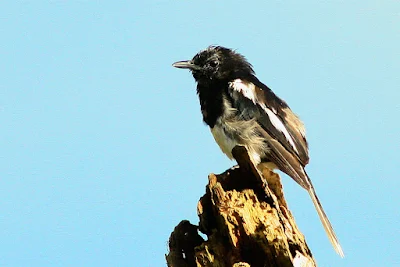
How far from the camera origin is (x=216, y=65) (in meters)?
9.47

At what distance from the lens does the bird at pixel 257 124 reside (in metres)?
8.19

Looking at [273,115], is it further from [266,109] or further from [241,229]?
[241,229]

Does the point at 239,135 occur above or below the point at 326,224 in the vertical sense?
above

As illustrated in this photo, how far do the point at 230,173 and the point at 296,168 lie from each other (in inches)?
95.9

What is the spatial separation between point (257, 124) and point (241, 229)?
333cm

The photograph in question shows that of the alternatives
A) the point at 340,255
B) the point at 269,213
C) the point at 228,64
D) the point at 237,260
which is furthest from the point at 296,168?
the point at 237,260

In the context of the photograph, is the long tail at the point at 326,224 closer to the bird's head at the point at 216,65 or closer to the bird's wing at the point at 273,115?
the bird's wing at the point at 273,115

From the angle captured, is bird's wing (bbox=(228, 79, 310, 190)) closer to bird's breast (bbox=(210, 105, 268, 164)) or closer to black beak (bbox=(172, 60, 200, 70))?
bird's breast (bbox=(210, 105, 268, 164))

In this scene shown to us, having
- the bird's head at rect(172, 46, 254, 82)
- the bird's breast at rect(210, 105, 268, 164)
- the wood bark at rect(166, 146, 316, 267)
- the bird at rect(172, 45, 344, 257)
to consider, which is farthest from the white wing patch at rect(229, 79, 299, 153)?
the wood bark at rect(166, 146, 316, 267)

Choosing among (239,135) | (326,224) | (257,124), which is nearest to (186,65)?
(257,124)

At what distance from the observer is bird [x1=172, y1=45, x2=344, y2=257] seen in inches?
322

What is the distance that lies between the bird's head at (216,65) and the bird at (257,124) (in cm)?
4

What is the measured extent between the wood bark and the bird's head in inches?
138

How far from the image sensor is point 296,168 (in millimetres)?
8172
